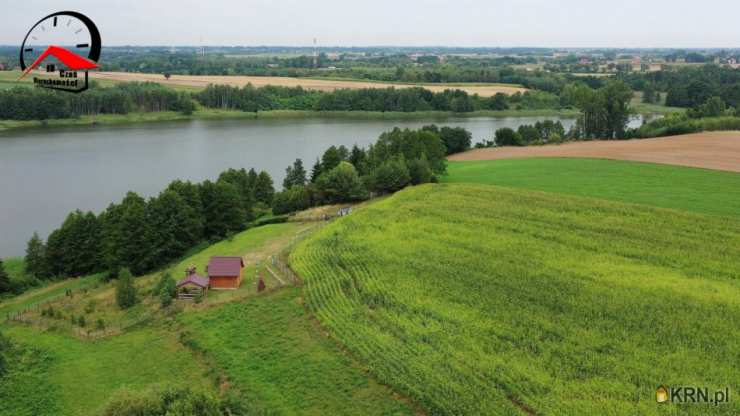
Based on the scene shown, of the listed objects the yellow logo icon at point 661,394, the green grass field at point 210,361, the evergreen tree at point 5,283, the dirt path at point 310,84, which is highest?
the dirt path at point 310,84

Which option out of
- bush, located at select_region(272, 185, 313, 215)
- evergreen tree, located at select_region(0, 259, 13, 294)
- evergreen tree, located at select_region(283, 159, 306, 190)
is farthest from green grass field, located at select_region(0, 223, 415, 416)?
evergreen tree, located at select_region(283, 159, 306, 190)

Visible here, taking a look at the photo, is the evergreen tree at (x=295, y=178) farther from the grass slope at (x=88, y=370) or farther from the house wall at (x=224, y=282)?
the grass slope at (x=88, y=370)

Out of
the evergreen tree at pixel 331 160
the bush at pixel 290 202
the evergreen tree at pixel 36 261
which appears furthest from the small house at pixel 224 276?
the evergreen tree at pixel 331 160

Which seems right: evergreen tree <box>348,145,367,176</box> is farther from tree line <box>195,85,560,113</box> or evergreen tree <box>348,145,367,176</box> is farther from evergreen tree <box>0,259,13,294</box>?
tree line <box>195,85,560,113</box>

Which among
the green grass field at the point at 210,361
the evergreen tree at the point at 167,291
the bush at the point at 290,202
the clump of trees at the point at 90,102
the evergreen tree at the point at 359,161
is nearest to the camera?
the green grass field at the point at 210,361

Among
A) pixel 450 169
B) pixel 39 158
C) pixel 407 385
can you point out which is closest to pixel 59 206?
pixel 39 158

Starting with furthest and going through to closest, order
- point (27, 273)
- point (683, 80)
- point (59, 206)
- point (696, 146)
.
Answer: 1. point (683, 80)
2. point (696, 146)
3. point (59, 206)
4. point (27, 273)

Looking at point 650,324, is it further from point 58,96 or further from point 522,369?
point 58,96
